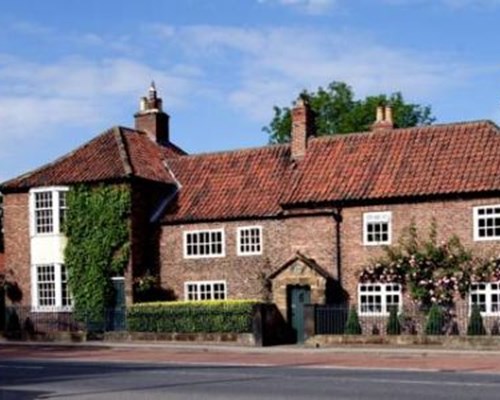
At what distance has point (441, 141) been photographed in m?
39.7

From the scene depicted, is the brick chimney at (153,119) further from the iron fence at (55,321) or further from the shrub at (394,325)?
the shrub at (394,325)

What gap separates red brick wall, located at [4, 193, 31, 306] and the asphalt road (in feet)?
58.6

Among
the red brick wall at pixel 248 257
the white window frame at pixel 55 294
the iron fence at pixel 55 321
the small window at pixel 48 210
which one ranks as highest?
the small window at pixel 48 210

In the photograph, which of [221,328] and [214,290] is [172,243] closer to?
[214,290]

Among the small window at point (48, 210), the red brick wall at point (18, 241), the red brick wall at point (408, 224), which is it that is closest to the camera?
the red brick wall at point (408, 224)

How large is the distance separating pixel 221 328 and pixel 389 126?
39.8ft

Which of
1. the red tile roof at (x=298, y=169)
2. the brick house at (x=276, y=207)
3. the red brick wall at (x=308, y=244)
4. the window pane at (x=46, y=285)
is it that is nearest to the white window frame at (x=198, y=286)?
the brick house at (x=276, y=207)

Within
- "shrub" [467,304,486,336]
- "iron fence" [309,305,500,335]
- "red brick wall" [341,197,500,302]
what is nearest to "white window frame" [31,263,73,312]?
"iron fence" [309,305,500,335]

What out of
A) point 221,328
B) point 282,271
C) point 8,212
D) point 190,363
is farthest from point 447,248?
point 8,212

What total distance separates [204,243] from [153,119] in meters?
9.09

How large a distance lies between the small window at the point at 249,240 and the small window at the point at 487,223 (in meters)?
9.28

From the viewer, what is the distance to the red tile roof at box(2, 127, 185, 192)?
42906 millimetres

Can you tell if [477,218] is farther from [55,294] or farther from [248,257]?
[55,294]

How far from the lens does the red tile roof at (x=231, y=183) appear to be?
41.6 metres
